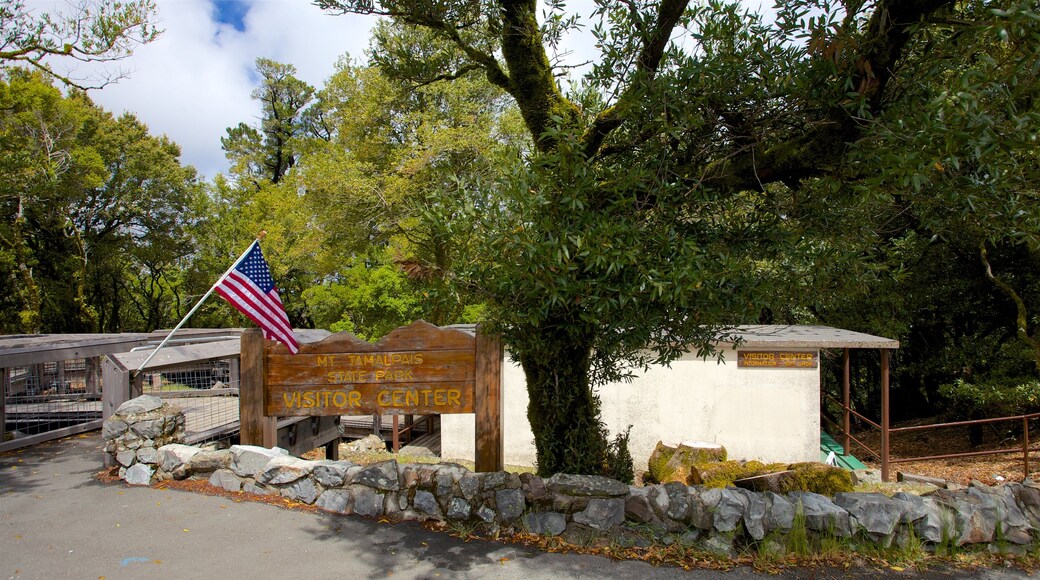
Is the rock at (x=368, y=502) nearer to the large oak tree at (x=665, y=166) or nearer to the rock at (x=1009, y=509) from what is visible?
the large oak tree at (x=665, y=166)

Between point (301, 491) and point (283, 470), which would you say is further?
point (283, 470)

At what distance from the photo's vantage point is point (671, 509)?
4836 millimetres

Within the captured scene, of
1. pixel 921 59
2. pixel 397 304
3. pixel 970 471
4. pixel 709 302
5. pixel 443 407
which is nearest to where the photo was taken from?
pixel 921 59

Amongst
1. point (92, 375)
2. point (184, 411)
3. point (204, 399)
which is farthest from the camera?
point (92, 375)

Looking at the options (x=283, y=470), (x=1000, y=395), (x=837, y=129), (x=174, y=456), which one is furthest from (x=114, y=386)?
(x=1000, y=395)

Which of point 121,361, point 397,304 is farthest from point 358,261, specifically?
point 121,361

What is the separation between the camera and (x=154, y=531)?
16.5 ft

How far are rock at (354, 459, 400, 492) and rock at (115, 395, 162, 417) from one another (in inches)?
108

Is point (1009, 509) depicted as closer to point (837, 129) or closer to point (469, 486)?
point (837, 129)

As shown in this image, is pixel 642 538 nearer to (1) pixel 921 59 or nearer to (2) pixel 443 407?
(2) pixel 443 407

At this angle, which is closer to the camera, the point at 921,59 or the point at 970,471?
the point at 921,59

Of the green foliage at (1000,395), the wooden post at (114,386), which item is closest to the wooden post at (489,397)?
the wooden post at (114,386)

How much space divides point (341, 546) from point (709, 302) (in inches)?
139

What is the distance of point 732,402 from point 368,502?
789 cm
